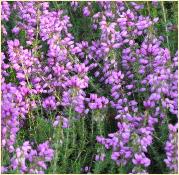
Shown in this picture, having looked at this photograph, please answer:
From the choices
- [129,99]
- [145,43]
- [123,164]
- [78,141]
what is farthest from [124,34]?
[123,164]

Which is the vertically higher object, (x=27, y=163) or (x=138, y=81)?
(x=138, y=81)

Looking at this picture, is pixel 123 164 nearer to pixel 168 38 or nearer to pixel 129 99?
pixel 129 99

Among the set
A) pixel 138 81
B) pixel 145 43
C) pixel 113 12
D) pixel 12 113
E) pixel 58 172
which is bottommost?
pixel 58 172

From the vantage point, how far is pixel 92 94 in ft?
15.8

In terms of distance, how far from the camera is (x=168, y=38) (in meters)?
5.56

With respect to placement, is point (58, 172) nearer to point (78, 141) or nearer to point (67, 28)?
point (78, 141)

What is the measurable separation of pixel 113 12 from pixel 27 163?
1780 millimetres

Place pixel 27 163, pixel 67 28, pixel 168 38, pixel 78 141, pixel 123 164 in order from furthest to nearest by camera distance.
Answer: pixel 67 28, pixel 168 38, pixel 78 141, pixel 27 163, pixel 123 164

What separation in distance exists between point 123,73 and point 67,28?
1011 mm

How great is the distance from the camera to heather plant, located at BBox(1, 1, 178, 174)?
4438 millimetres

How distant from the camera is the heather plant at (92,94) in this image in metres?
4.44

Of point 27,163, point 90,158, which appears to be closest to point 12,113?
point 27,163

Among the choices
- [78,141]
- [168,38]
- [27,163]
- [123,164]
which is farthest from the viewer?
[168,38]

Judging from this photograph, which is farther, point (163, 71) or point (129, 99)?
point (129, 99)
